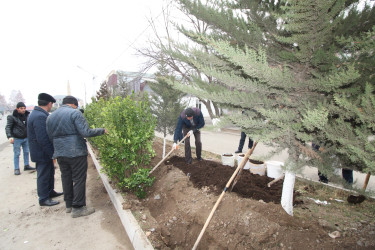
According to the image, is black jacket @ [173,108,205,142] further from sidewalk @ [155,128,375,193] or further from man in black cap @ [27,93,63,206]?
man in black cap @ [27,93,63,206]

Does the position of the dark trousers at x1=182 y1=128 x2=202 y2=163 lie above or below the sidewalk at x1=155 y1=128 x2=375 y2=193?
above

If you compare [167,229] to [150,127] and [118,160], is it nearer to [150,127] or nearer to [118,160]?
[118,160]

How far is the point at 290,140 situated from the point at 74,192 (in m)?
3.68

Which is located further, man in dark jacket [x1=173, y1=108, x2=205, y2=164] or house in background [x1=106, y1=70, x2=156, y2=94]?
house in background [x1=106, y1=70, x2=156, y2=94]

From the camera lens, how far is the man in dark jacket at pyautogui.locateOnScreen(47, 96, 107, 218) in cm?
354

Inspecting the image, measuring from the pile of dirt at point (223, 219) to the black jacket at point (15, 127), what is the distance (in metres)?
4.82

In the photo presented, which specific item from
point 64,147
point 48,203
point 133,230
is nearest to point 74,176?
point 64,147

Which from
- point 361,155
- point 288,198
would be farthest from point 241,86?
point 288,198

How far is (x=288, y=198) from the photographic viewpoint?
2775 mm

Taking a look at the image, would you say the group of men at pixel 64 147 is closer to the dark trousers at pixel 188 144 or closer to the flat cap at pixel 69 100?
the flat cap at pixel 69 100

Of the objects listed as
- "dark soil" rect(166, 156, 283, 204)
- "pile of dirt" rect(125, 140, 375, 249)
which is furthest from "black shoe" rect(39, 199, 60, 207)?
"dark soil" rect(166, 156, 283, 204)

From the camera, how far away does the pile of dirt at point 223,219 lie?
2.34 metres

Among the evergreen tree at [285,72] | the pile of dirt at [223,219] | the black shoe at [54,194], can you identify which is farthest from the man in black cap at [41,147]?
the evergreen tree at [285,72]

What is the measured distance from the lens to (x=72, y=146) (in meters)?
3.56
